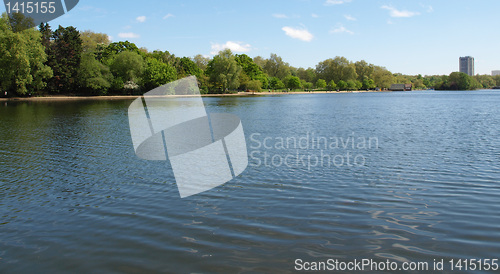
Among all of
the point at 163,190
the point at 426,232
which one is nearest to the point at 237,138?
the point at 163,190

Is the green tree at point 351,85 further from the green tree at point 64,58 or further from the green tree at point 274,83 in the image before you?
the green tree at point 64,58

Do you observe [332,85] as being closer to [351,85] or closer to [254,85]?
[351,85]

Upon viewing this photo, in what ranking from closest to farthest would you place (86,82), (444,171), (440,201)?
1. (440,201)
2. (444,171)
3. (86,82)

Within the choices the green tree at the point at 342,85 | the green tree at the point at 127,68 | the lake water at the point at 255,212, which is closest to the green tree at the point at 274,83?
the green tree at the point at 342,85

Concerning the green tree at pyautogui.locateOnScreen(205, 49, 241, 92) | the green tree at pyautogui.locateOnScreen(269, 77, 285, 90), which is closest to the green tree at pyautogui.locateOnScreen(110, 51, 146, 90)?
the green tree at pyautogui.locateOnScreen(205, 49, 241, 92)

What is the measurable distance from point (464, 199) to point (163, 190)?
23.1 ft

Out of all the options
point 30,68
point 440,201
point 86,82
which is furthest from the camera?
point 86,82

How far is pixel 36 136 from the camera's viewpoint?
19797 millimetres

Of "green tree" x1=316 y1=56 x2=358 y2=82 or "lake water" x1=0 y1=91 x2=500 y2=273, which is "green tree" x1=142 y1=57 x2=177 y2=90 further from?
"green tree" x1=316 y1=56 x2=358 y2=82

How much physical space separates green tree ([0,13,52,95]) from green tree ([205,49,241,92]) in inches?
1910

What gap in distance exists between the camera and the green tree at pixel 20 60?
2302 inches

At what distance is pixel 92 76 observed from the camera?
7575cm

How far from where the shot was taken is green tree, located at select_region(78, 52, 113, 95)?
74.7 m

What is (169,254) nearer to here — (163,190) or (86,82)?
(163,190)
